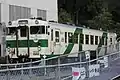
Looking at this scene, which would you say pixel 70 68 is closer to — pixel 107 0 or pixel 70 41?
pixel 70 41

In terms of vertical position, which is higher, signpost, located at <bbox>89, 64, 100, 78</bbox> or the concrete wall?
the concrete wall

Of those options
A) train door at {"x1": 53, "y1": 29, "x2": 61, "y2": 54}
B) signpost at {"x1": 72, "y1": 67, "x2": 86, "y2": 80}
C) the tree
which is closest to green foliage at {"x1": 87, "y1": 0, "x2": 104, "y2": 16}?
the tree

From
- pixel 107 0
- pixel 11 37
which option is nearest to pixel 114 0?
pixel 107 0

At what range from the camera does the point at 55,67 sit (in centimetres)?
886

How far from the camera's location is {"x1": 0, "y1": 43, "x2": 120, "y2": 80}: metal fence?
23.7ft

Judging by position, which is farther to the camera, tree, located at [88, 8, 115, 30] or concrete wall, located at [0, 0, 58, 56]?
tree, located at [88, 8, 115, 30]

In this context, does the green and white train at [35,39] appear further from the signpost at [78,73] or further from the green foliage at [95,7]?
the green foliage at [95,7]

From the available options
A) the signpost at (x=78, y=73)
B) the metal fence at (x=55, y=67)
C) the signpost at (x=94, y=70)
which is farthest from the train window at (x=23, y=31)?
the signpost at (x=78, y=73)

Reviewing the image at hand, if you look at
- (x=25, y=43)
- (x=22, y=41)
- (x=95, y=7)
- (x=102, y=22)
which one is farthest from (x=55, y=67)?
(x=95, y=7)

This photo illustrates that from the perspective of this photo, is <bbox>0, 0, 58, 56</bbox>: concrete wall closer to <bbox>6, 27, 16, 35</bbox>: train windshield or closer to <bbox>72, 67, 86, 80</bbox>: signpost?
<bbox>6, 27, 16, 35</bbox>: train windshield

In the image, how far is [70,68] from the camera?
32.3 ft

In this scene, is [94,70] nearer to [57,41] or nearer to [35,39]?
[35,39]

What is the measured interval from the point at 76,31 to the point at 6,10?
9589mm

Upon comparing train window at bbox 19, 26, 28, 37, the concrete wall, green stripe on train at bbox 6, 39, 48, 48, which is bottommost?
green stripe on train at bbox 6, 39, 48, 48
